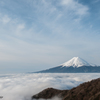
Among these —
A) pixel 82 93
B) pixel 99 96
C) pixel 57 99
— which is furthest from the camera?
pixel 57 99

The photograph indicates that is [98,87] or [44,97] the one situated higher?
[98,87]

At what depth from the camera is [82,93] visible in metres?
124

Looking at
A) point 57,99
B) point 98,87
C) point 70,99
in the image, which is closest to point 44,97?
point 57,99

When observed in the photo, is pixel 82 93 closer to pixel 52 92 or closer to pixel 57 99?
pixel 57 99

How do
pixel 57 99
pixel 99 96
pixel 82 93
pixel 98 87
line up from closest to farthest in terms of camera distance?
1. pixel 99 96
2. pixel 98 87
3. pixel 82 93
4. pixel 57 99

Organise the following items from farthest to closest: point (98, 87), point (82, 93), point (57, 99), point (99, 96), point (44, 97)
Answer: point (44, 97) < point (57, 99) < point (82, 93) < point (98, 87) < point (99, 96)

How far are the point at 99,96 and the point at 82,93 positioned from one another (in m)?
31.4

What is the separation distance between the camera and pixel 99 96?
9394 centimetres

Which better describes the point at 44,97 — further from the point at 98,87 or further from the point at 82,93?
the point at 98,87

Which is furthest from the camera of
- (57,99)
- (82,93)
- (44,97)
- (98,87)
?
(44,97)

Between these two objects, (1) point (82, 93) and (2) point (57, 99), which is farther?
(2) point (57, 99)

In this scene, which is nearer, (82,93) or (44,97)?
(82,93)

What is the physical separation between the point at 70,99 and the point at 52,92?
3015 inches

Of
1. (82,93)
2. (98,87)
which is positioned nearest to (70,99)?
(82,93)
